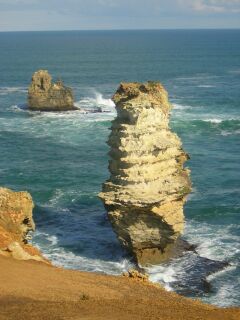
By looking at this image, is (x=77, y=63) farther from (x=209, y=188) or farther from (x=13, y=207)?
(x=13, y=207)

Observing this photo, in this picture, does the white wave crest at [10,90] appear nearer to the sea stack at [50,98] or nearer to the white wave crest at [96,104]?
the white wave crest at [96,104]

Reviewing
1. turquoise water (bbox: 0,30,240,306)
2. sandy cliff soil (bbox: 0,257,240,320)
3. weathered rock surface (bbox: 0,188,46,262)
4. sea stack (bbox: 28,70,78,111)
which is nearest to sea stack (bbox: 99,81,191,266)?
turquoise water (bbox: 0,30,240,306)

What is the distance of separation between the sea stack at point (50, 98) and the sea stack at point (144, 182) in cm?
5478

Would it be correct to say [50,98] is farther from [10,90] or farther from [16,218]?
[16,218]

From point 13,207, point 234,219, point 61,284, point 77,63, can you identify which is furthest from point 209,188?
point 77,63

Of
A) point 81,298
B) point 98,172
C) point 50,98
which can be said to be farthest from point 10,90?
point 81,298

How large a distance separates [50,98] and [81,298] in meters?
73.0

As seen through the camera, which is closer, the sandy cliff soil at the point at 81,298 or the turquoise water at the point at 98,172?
the sandy cliff soil at the point at 81,298

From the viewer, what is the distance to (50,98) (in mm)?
93562

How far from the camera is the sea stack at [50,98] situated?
9231 centimetres

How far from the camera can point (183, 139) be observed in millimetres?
72562

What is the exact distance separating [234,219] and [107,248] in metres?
10.9

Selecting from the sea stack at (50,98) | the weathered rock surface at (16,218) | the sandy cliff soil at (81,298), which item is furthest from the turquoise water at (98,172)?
the sandy cliff soil at (81,298)

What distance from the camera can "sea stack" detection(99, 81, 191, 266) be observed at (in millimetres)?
36909
